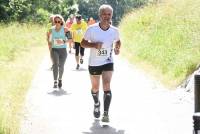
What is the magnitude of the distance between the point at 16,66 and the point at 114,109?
697 centimetres

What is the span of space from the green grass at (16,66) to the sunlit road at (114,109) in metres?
0.23

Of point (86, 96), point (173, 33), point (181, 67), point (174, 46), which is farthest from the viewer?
point (173, 33)

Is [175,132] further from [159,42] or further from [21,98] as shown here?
[159,42]

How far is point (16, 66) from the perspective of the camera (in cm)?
1756

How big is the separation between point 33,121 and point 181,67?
6.07 meters

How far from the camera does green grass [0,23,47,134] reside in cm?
953

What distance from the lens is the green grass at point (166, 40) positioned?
15328 millimetres

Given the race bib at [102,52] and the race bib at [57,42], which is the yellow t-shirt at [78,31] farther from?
the race bib at [102,52]

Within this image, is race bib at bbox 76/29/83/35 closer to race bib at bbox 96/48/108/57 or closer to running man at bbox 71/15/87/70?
running man at bbox 71/15/87/70

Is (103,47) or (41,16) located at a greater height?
(103,47)

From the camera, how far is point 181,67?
49.3ft

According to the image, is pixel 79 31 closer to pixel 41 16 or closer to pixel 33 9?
pixel 33 9

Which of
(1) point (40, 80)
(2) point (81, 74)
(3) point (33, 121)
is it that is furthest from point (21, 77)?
(3) point (33, 121)

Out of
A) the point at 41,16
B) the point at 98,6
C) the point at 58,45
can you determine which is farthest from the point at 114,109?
the point at 98,6
